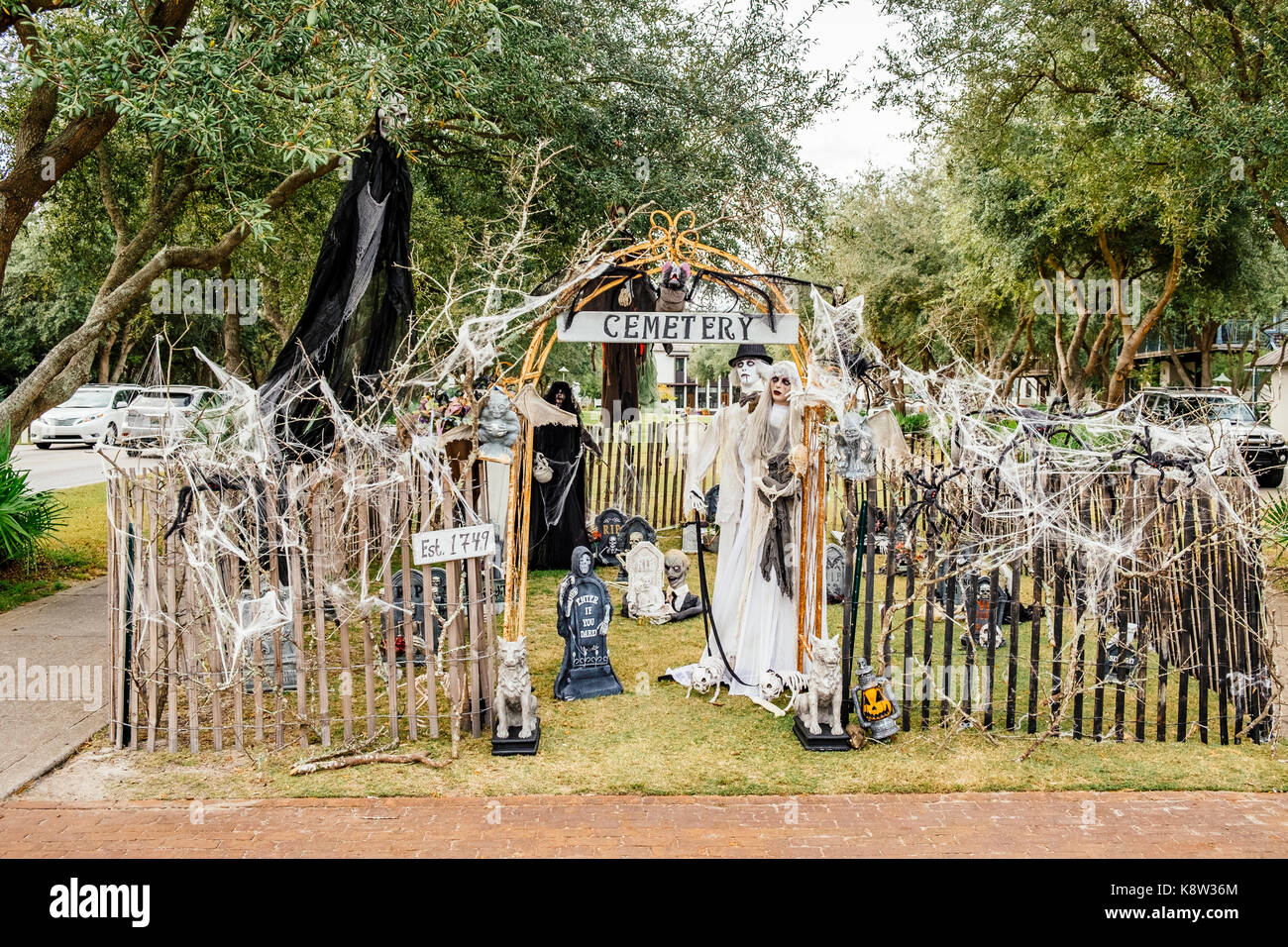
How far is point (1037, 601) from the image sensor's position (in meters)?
5.44

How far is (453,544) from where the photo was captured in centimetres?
511

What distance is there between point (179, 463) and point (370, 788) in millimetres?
2189

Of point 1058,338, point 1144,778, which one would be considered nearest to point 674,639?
point 1144,778

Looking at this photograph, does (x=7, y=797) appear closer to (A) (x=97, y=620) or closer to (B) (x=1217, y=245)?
(A) (x=97, y=620)

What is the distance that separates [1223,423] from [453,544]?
18.8 ft

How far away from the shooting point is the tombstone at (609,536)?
10875 mm

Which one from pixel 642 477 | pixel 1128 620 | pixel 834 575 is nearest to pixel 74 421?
pixel 642 477

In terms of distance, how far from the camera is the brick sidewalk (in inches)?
162

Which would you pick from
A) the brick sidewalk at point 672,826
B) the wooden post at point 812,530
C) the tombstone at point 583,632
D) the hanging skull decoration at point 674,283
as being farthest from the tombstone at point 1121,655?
the hanging skull decoration at point 674,283

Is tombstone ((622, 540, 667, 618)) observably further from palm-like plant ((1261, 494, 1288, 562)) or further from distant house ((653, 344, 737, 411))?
distant house ((653, 344, 737, 411))

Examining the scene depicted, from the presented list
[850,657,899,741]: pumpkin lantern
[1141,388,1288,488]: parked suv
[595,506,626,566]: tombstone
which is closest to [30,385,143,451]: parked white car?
[595,506,626,566]: tombstone

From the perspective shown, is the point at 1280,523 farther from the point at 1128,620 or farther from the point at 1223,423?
the point at 1128,620

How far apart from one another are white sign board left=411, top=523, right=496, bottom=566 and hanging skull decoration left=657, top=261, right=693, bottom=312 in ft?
6.35

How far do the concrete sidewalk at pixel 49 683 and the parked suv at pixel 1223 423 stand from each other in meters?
7.68
